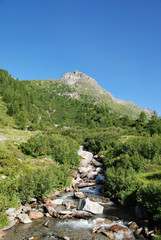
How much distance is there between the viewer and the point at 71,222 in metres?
14.8

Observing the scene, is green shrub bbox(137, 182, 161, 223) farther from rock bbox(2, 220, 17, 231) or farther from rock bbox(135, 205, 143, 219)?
rock bbox(2, 220, 17, 231)

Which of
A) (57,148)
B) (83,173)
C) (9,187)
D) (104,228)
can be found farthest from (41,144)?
(104,228)

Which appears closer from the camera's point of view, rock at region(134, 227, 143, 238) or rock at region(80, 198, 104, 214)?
rock at region(134, 227, 143, 238)

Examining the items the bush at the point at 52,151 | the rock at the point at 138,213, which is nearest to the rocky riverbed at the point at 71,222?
the rock at the point at 138,213

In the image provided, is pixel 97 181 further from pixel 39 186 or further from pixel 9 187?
pixel 9 187

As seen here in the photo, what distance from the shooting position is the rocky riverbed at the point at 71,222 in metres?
12.6

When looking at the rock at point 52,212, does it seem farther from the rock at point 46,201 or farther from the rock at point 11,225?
the rock at point 11,225

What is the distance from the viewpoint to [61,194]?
22.6 meters

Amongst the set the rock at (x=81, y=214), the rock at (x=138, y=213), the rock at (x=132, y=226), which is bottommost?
the rock at (x=81, y=214)

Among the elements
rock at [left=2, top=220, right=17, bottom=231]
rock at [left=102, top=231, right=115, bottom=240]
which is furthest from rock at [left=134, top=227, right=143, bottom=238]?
rock at [left=2, top=220, right=17, bottom=231]

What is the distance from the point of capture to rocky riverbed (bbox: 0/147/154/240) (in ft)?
41.5

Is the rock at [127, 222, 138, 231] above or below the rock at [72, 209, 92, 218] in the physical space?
above

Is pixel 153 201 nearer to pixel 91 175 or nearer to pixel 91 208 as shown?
pixel 91 208

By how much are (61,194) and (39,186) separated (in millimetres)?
5114
